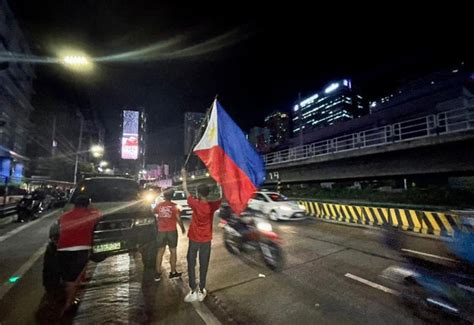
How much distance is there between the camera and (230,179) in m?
4.98

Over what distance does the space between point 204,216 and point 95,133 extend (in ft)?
276

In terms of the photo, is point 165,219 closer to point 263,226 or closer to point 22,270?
point 263,226

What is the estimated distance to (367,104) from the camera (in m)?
121

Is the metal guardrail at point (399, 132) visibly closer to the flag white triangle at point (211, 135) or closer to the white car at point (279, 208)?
the white car at point (279, 208)

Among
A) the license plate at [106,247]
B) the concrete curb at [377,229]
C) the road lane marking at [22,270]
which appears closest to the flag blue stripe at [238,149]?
the license plate at [106,247]

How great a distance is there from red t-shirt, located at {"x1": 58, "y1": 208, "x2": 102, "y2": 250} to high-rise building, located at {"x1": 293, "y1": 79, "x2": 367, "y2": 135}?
108 m

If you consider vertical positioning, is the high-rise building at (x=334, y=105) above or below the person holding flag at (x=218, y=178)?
above

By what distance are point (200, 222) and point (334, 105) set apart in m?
122

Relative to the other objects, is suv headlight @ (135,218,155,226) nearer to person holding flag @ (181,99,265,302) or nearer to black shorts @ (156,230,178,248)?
black shorts @ (156,230,178,248)

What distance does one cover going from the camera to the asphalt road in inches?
142

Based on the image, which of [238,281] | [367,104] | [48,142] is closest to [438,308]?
[238,281]

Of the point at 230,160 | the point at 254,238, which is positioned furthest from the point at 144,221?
the point at 254,238

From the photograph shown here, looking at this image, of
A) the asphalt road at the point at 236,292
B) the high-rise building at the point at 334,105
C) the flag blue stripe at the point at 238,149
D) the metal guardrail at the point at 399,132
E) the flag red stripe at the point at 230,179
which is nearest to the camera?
the asphalt road at the point at 236,292

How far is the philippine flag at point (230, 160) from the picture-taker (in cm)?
488
